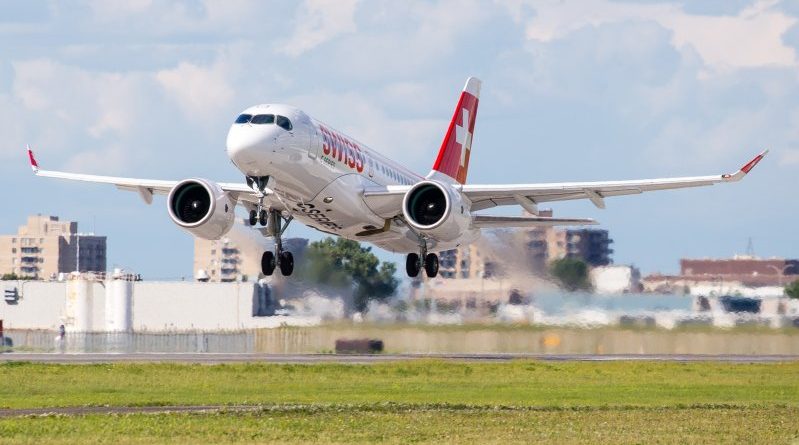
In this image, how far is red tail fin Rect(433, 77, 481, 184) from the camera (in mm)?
58719

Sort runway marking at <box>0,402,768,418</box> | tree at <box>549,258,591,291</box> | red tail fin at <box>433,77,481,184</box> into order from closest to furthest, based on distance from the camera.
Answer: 1. runway marking at <box>0,402,768,418</box>
2. tree at <box>549,258,591,291</box>
3. red tail fin at <box>433,77,481,184</box>

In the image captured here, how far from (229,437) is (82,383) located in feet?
73.1

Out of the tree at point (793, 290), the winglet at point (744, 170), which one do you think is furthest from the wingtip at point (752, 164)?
the tree at point (793, 290)

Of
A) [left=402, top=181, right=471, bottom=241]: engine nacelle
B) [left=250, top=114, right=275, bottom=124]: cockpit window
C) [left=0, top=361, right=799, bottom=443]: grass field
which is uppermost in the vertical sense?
[left=250, top=114, right=275, bottom=124]: cockpit window

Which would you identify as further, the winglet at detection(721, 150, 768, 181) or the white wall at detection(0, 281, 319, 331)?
the white wall at detection(0, 281, 319, 331)

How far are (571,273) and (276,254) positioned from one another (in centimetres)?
1361

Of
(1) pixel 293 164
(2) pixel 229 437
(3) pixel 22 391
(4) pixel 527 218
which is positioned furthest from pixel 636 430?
(3) pixel 22 391

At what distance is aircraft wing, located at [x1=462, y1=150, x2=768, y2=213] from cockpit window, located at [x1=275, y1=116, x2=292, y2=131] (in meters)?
8.04

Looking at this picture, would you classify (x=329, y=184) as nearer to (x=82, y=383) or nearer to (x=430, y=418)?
(x=430, y=418)

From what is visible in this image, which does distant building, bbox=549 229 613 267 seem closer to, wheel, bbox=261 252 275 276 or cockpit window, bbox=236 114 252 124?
wheel, bbox=261 252 275 276

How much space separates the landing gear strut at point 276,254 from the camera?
48469 mm

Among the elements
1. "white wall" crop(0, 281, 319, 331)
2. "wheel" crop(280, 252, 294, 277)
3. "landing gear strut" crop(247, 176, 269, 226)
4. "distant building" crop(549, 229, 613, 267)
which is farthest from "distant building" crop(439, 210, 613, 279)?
"white wall" crop(0, 281, 319, 331)

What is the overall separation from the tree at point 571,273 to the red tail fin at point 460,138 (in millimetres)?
5277

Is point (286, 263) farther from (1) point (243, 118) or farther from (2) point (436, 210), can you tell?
(1) point (243, 118)
